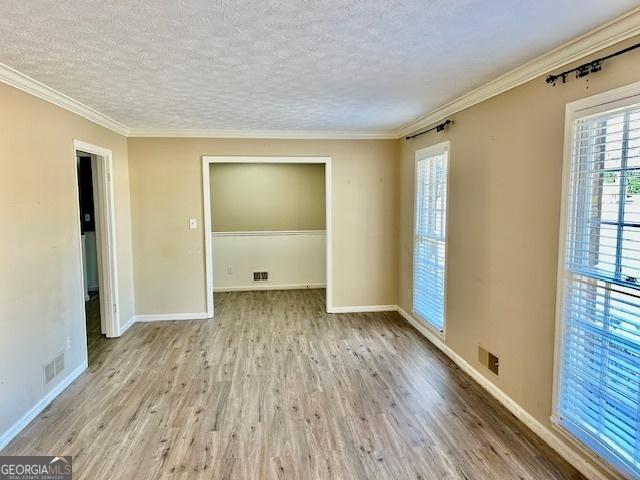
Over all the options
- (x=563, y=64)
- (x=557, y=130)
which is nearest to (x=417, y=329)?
(x=557, y=130)

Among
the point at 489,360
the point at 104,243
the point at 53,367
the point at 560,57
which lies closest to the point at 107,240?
the point at 104,243

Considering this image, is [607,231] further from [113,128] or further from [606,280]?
[113,128]

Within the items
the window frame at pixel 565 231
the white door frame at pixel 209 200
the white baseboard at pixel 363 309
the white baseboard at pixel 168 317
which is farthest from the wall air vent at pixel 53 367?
the window frame at pixel 565 231

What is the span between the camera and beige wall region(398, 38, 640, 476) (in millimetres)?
2264

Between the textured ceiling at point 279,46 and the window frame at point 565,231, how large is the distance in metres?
0.35

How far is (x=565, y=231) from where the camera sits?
2166mm

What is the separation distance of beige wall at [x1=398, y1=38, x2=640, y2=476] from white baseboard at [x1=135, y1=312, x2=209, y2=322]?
3.02m

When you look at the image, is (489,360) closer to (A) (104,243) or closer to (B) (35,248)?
(B) (35,248)

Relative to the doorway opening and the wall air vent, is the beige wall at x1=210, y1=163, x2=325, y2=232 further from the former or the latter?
the wall air vent

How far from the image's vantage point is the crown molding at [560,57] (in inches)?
69.2

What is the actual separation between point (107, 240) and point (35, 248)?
138cm

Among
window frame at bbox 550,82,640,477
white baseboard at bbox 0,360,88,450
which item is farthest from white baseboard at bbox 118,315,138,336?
window frame at bbox 550,82,640,477

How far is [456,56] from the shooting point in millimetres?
2246

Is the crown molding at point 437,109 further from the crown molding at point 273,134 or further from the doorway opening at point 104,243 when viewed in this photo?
the doorway opening at point 104,243
